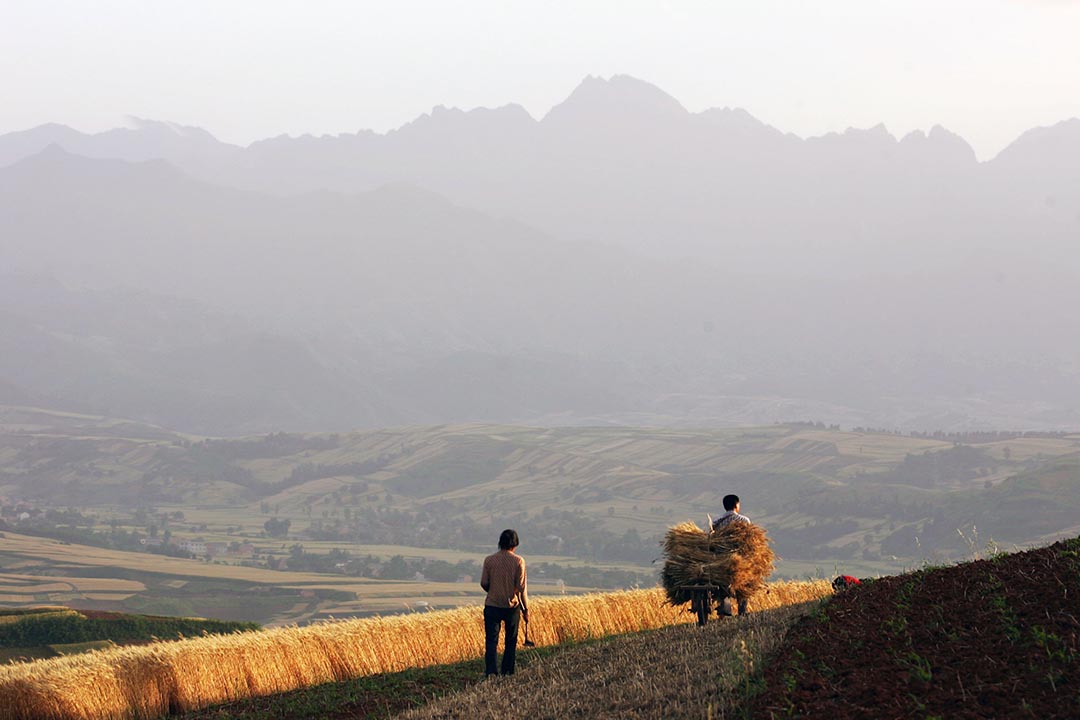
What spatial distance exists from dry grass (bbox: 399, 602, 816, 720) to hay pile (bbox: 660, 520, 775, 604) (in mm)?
811

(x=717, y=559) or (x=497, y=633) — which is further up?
(x=717, y=559)

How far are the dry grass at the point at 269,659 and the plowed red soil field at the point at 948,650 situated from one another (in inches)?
319

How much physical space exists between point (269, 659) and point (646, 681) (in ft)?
35.9

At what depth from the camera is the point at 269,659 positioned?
25688mm

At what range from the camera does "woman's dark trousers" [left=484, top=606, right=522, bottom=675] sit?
21.0 metres

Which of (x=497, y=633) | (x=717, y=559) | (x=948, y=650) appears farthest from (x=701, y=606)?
(x=948, y=650)

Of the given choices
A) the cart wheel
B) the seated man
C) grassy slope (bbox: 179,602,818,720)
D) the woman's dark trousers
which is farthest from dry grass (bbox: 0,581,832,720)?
the woman's dark trousers

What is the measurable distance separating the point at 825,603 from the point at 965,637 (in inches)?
194

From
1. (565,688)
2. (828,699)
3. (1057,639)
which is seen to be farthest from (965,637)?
(565,688)

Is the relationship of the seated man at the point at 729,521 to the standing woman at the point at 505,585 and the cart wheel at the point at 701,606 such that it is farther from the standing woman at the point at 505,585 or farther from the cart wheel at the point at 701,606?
the standing woman at the point at 505,585

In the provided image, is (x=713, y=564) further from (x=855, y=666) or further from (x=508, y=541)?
(x=855, y=666)

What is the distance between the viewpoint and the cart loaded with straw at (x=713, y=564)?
2369 cm

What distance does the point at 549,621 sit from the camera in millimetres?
29469

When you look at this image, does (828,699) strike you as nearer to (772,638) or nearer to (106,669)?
(772,638)
